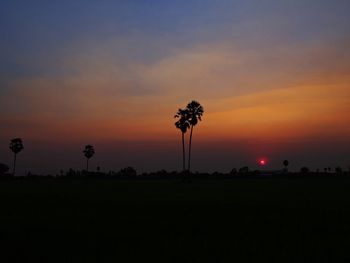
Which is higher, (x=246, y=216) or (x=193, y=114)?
(x=193, y=114)

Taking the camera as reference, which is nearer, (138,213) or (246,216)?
(246,216)

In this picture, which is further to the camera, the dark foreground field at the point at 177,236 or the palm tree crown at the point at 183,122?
the palm tree crown at the point at 183,122

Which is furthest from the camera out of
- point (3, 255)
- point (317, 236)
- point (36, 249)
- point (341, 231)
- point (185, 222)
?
point (185, 222)

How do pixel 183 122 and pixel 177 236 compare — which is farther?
pixel 183 122

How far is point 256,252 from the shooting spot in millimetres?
15539

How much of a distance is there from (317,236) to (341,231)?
2.03 meters

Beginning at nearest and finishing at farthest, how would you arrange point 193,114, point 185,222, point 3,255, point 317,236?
point 3,255, point 317,236, point 185,222, point 193,114

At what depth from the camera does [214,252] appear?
50.7 ft

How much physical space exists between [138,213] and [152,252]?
41.7 ft

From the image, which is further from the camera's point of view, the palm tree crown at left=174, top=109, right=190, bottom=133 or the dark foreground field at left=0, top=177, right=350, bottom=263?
the palm tree crown at left=174, top=109, right=190, bottom=133

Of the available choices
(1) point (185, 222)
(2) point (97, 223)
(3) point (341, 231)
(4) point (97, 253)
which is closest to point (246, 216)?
(1) point (185, 222)

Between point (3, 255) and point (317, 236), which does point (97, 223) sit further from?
point (317, 236)

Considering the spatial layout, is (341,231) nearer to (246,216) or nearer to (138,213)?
(246,216)

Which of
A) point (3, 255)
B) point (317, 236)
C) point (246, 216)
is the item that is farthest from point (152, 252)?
point (246, 216)
